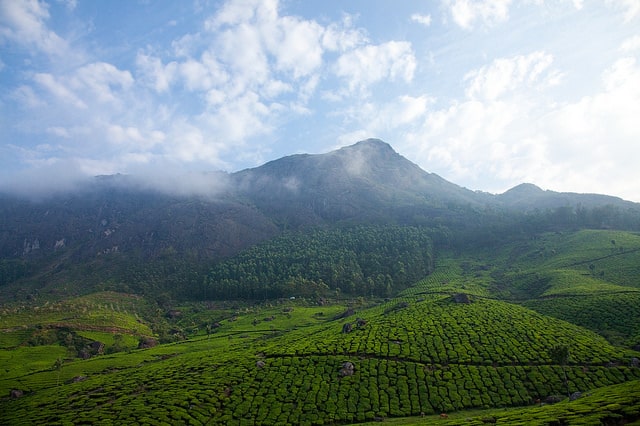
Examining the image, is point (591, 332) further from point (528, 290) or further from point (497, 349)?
point (528, 290)

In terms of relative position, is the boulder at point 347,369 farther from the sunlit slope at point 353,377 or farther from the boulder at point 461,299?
the boulder at point 461,299

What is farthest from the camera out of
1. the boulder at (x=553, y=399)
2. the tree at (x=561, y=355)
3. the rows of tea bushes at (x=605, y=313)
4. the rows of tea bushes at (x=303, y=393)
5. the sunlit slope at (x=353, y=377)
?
the rows of tea bushes at (x=605, y=313)

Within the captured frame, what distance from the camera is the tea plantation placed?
62.5m

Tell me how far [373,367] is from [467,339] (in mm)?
24869

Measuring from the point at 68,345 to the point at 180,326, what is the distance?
153 ft

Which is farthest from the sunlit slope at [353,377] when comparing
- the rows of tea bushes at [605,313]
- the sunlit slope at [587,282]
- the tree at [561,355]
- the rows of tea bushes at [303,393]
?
the sunlit slope at [587,282]

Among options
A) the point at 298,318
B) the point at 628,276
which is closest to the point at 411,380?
the point at 298,318

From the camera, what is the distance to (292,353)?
3442 inches

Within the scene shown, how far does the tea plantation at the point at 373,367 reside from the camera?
62.5m

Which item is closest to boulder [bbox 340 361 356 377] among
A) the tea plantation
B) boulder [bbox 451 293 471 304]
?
the tea plantation

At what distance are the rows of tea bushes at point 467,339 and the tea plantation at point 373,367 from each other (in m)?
0.38

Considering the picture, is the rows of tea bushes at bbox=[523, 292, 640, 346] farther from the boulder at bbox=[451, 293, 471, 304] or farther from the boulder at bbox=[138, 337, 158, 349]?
the boulder at bbox=[138, 337, 158, 349]

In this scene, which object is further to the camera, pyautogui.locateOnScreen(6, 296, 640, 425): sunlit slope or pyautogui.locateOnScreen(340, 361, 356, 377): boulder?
pyautogui.locateOnScreen(340, 361, 356, 377): boulder

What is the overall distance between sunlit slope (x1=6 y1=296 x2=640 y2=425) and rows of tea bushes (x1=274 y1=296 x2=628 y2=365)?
274 millimetres
